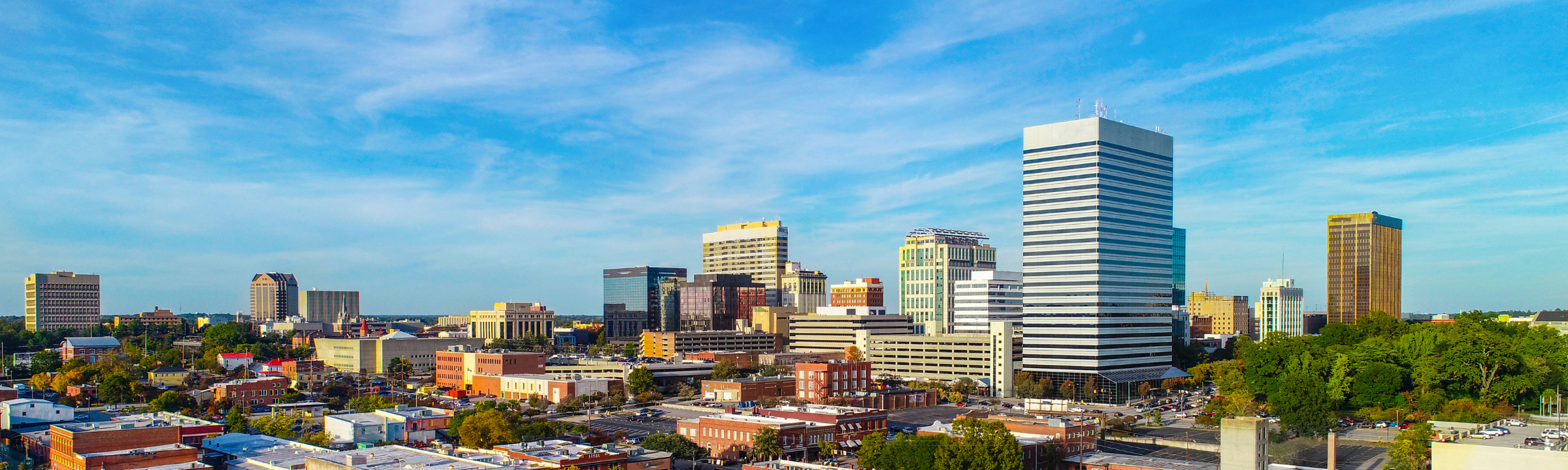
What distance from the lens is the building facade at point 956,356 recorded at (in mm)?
113188

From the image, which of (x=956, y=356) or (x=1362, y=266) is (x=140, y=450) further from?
(x=1362, y=266)

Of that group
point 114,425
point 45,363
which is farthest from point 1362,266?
point 45,363

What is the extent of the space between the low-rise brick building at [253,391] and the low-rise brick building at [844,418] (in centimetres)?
5342

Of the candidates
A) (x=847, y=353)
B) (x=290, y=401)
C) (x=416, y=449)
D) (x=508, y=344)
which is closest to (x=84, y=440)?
(x=416, y=449)

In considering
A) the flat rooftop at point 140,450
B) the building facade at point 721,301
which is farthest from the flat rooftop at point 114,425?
the building facade at point 721,301

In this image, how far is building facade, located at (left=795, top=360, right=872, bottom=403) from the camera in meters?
93.6

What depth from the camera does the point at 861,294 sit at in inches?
6836

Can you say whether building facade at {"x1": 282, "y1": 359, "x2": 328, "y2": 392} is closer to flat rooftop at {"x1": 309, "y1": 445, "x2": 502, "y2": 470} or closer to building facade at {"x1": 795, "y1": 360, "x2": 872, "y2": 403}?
building facade at {"x1": 795, "y1": 360, "x2": 872, "y2": 403}

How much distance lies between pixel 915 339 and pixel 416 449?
8065 cm

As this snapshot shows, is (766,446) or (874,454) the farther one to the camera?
(766,446)

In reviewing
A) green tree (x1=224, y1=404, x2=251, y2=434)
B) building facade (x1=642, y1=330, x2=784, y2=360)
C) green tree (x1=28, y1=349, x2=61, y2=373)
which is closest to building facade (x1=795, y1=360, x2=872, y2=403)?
green tree (x1=224, y1=404, x2=251, y2=434)

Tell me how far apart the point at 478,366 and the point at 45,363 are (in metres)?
49.6

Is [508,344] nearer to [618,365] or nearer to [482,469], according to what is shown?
[618,365]

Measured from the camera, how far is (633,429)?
81.2 metres
